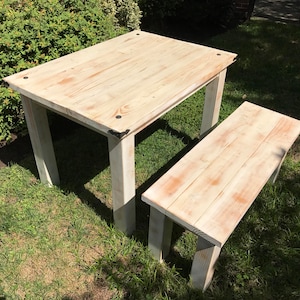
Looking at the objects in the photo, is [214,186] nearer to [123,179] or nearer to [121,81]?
[123,179]

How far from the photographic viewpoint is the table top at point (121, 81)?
6.59ft

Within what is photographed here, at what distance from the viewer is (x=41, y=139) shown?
8.46 feet

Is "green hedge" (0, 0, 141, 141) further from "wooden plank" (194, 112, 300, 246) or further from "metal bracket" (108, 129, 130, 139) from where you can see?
"wooden plank" (194, 112, 300, 246)

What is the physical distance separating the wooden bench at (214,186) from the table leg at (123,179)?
219 mm

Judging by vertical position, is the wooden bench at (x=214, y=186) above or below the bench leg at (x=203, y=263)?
above

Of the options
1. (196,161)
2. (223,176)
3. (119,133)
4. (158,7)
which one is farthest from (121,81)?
(158,7)

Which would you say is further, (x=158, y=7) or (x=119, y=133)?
(x=158, y=7)

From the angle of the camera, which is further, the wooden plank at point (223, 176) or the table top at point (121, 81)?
the table top at point (121, 81)

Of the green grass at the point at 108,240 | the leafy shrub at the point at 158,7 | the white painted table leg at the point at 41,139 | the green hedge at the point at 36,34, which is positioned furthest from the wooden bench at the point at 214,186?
the leafy shrub at the point at 158,7

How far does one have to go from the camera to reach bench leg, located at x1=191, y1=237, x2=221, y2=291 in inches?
73.3

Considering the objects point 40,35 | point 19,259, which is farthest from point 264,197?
point 40,35

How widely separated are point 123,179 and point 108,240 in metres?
0.60

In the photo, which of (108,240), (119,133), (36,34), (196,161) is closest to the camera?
(119,133)

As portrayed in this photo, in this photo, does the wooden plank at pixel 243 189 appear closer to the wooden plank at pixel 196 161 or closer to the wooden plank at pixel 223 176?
the wooden plank at pixel 223 176
